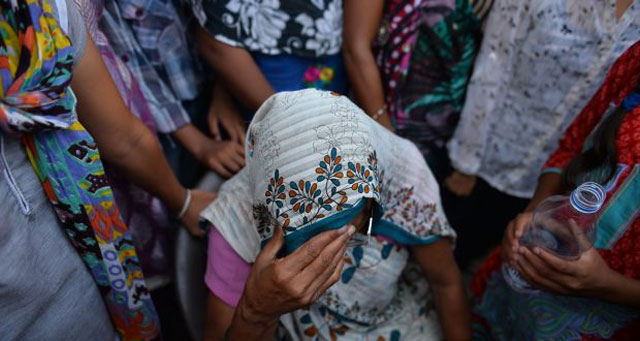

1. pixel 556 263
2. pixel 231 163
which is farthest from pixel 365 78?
pixel 556 263

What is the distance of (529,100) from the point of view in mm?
1548

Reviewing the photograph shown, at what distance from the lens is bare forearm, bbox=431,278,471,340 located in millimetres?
1380

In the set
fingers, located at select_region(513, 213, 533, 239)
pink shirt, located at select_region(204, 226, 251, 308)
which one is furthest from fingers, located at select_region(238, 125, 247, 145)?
fingers, located at select_region(513, 213, 533, 239)

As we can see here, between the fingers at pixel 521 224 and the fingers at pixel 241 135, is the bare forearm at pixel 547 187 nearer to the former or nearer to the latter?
the fingers at pixel 521 224

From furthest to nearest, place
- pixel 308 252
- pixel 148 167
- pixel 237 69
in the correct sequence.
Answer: pixel 237 69 → pixel 148 167 → pixel 308 252

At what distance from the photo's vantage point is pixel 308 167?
3.14 feet

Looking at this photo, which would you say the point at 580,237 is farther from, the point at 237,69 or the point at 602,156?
the point at 237,69

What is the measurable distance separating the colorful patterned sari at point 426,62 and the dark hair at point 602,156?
53cm

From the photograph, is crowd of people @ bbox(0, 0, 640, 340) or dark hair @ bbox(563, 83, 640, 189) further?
dark hair @ bbox(563, 83, 640, 189)

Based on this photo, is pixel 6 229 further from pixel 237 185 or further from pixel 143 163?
pixel 237 185

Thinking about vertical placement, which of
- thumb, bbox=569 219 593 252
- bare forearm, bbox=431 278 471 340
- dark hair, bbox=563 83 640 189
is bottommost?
bare forearm, bbox=431 278 471 340

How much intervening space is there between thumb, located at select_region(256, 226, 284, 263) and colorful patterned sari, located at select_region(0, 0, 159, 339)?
40 cm

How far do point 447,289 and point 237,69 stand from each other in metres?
0.93

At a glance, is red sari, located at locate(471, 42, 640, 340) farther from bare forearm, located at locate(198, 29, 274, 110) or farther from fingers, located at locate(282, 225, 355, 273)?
bare forearm, located at locate(198, 29, 274, 110)
